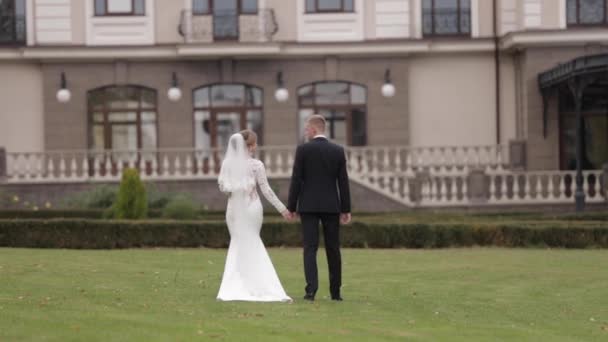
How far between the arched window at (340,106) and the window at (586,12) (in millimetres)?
5545

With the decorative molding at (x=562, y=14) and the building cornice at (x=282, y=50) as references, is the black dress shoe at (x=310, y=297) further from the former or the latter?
the decorative molding at (x=562, y=14)

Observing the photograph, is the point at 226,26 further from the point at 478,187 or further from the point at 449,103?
the point at 478,187

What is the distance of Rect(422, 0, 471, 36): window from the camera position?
36.3 m

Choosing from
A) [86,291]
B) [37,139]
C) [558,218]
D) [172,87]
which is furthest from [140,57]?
[86,291]

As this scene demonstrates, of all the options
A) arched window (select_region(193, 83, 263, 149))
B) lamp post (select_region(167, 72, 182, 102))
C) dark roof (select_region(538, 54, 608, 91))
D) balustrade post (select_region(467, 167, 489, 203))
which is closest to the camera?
dark roof (select_region(538, 54, 608, 91))

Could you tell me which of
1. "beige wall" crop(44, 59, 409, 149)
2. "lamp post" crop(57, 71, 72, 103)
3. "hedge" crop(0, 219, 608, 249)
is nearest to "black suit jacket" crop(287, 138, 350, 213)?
"hedge" crop(0, 219, 608, 249)

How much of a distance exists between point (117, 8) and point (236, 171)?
72.2 ft

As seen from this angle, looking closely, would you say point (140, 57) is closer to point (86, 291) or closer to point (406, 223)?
point (406, 223)

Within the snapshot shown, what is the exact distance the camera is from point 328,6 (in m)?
36.2

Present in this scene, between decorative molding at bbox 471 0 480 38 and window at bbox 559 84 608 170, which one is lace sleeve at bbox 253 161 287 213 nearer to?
window at bbox 559 84 608 170

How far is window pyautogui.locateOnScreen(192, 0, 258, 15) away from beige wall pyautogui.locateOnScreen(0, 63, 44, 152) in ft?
14.4

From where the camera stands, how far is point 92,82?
36.4 meters

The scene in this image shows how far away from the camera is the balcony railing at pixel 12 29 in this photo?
119 feet

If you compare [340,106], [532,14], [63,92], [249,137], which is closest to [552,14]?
[532,14]
